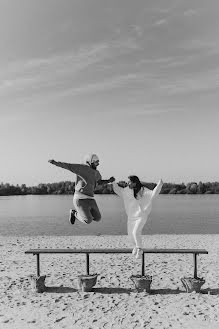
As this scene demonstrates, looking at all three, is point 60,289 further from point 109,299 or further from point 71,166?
point 71,166

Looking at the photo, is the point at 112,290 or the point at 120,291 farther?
the point at 112,290

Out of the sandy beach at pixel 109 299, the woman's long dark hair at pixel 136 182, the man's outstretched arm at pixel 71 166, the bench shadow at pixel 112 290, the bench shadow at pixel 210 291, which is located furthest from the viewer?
the bench shadow at pixel 112 290

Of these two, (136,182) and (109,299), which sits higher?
(136,182)

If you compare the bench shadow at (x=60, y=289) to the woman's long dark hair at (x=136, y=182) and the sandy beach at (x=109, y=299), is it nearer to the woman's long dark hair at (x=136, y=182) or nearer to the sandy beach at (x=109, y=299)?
the sandy beach at (x=109, y=299)

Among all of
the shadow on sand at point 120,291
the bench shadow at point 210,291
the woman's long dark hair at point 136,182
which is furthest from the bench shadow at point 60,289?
the woman's long dark hair at point 136,182

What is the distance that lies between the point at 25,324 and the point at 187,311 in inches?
114

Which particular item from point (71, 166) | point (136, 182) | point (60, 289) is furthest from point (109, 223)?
point (71, 166)

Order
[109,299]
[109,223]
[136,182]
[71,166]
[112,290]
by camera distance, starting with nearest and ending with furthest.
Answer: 1. [71,166]
2. [136,182]
3. [109,299]
4. [112,290]
5. [109,223]

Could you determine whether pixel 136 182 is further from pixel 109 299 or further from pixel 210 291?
pixel 210 291

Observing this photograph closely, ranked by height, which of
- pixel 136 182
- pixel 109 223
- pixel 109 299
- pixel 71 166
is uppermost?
pixel 71 166

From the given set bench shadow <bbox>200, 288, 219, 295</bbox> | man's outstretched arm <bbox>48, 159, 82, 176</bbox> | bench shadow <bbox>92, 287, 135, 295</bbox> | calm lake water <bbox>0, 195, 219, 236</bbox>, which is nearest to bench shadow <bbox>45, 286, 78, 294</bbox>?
bench shadow <bbox>92, 287, 135, 295</bbox>

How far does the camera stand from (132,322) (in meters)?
6.61

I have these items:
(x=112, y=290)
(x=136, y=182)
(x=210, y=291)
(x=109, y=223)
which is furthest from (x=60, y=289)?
(x=109, y=223)

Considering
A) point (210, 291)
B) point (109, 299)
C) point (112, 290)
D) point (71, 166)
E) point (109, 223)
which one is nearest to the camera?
point (71, 166)
